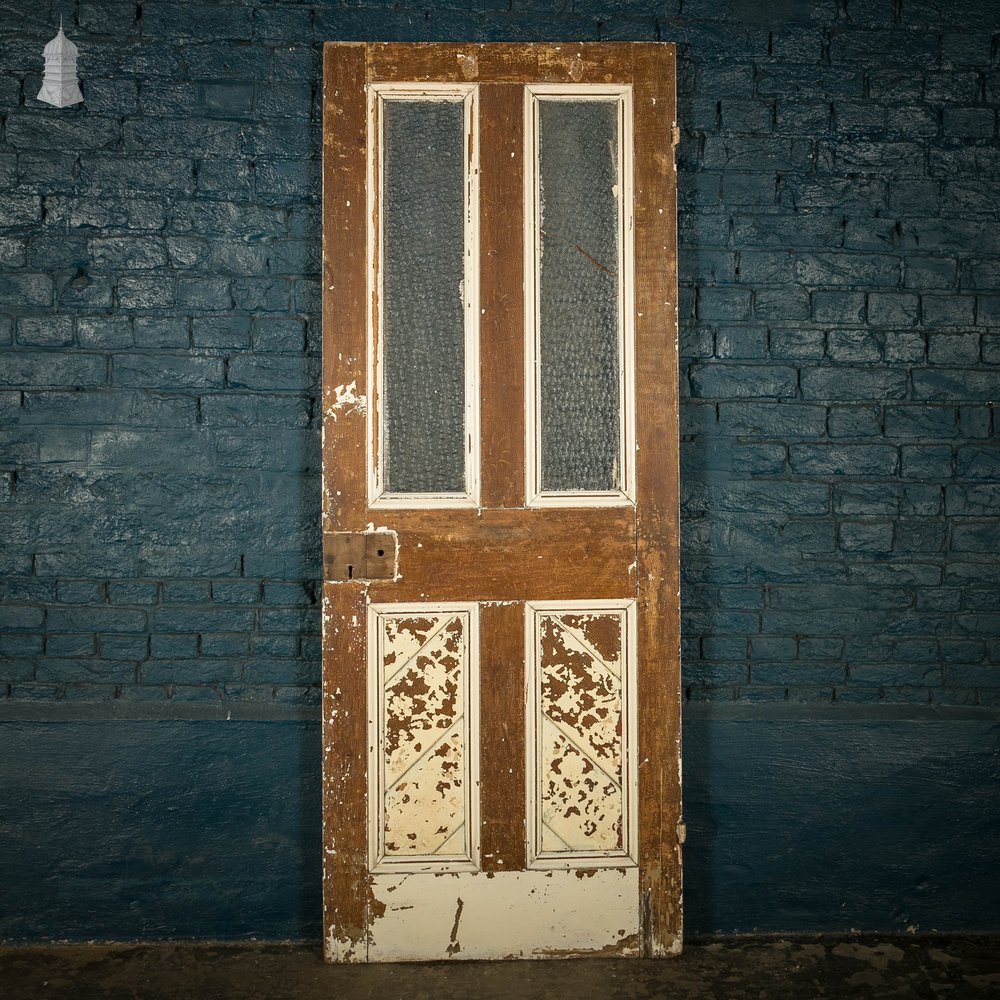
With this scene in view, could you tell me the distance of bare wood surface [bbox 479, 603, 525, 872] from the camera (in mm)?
2305

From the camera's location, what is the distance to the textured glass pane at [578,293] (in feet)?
7.64

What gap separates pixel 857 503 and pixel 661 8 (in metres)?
1.48

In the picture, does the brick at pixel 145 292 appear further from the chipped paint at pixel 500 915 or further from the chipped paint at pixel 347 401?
the chipped paint at pixel 500 915

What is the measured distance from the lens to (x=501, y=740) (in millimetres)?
2309

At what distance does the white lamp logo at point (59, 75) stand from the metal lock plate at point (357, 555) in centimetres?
138

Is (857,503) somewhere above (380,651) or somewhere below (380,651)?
above

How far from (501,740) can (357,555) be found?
2.01 ft

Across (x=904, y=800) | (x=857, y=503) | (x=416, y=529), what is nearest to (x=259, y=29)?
(x=416, y=529)

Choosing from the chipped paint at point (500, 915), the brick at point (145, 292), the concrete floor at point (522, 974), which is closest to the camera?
the concrete floor at point (522, 974)

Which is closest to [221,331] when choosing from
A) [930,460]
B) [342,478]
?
[342,478]

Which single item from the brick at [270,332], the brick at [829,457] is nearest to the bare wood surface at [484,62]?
the brick at [270,332]

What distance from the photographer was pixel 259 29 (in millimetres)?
2404

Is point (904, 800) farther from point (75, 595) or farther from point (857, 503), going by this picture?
point (75, 595)

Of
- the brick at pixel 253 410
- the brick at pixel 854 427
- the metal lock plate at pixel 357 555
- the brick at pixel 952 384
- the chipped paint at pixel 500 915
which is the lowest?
the chipped paint at pixel 500 915
